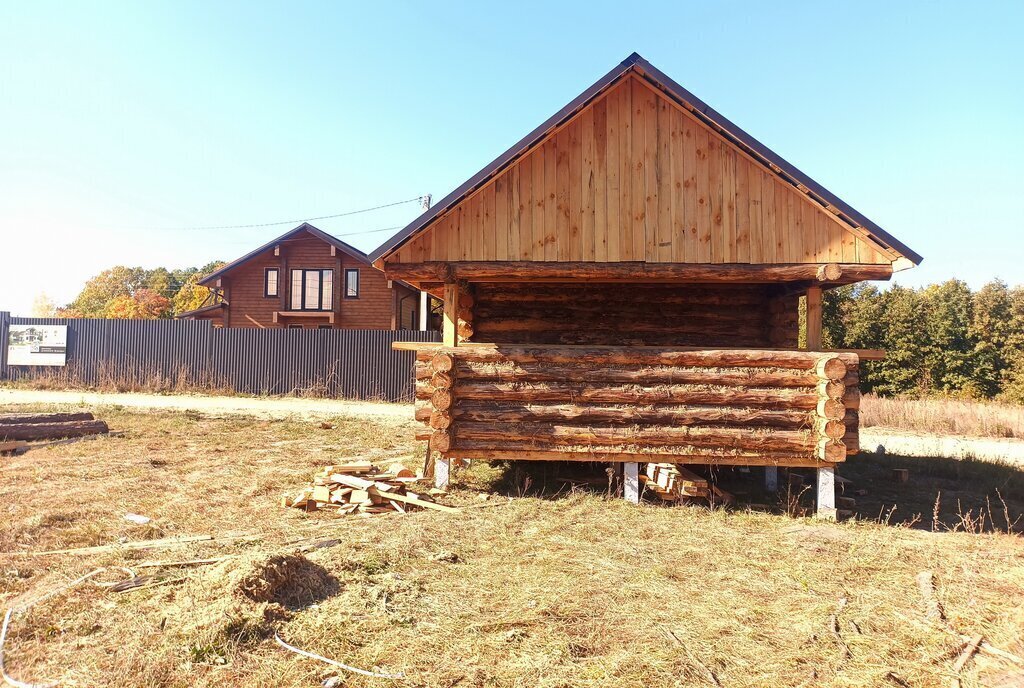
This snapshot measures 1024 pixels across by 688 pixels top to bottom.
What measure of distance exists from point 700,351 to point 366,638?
5.48 meters

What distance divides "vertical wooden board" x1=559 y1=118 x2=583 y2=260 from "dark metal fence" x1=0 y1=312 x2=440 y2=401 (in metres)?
14.3

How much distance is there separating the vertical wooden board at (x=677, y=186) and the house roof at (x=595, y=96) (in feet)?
0.86

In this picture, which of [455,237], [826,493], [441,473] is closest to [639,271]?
[455,237]

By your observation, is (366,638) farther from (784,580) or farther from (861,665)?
(784,580)

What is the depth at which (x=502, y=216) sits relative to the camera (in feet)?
24.5

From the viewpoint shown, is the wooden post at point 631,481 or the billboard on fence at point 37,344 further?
the billboard on fence at point 37,344

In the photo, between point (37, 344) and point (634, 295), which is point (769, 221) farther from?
point (37, 344)

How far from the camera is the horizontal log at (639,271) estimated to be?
23.1 ft

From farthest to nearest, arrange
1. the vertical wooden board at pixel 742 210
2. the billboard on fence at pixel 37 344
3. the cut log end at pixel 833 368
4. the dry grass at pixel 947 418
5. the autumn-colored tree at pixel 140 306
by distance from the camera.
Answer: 1. the autumn-colored tree at pixel 140 306
2. the billboard on fence at pixel 37 344
3. the dry grass at pixel 947 418
4. the vertical wooden board at pixel 742 210
5. the cut log end at pixel 833 368

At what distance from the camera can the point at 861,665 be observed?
3.23 metres

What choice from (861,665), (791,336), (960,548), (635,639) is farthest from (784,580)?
(791,336)

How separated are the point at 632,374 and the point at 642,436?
34.4 inches

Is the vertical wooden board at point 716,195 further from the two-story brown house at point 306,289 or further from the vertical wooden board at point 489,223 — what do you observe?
the two-story brown house at point 306,289

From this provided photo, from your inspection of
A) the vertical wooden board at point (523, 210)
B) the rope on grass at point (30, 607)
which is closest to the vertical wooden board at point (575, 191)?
the vertical wooden board at point (523, 210)
